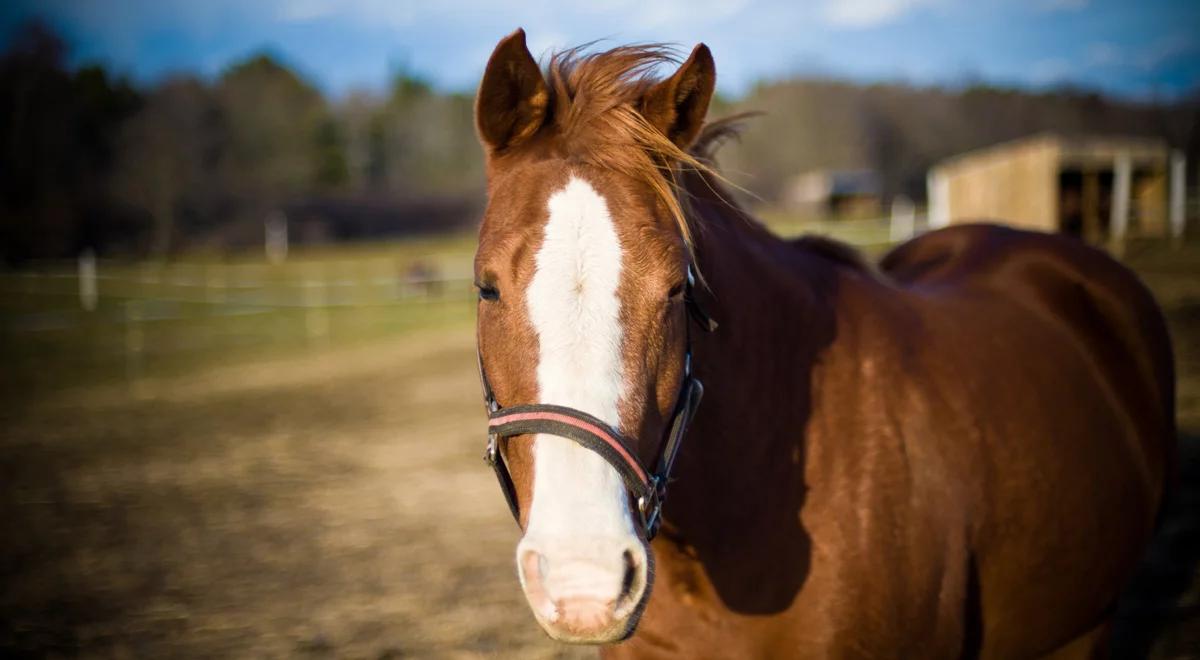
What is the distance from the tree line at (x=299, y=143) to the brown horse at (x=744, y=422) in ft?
41.5

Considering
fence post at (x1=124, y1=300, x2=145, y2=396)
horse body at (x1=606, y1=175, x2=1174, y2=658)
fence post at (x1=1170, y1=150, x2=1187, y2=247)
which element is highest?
fence post at (x1=1170, y1=150, x2=1187, y2=247)

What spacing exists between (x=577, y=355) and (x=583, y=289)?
140 millimetres

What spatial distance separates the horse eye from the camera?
1.51 meters

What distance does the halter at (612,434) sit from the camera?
1.29m

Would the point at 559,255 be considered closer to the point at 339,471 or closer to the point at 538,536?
the point at 538,536

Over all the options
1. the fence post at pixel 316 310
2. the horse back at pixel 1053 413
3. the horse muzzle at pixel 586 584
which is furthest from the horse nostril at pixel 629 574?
the fence post at pixel 316 310

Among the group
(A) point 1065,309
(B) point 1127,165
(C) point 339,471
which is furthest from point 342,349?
(B) point 1127,165

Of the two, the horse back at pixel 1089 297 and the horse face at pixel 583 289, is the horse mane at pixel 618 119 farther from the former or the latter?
the horse back at pixel 1089 297

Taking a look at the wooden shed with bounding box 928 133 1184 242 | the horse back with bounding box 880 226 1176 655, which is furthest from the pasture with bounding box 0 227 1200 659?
the wooden shed with bounding box 928 133 1184 242

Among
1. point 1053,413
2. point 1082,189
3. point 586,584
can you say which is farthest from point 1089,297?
point 1082,189

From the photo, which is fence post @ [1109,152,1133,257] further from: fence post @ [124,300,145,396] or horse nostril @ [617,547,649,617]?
fence post @ [124,300,145,396]

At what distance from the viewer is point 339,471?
266 inches

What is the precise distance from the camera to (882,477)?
185cm

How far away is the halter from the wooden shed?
51.7ft
